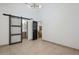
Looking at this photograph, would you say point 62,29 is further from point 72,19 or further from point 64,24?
point 72,19

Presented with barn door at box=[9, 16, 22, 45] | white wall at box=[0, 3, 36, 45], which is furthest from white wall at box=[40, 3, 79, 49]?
barn door at box=[9, 16, 22, 45]

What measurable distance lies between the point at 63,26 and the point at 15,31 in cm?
194

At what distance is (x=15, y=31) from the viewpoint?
3.30m

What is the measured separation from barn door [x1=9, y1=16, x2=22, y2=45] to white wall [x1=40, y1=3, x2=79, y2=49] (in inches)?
32.7

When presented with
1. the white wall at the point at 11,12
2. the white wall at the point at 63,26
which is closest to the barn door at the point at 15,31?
the white wall at the point at 11,12

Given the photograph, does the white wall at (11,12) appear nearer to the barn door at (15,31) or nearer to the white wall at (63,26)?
the barn door at (15,31)

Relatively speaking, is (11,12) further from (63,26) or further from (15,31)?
(63,26)

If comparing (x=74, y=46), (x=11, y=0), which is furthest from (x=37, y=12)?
(x=74, y=46)

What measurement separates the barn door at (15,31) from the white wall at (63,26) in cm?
83

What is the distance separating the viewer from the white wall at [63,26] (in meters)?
3.35

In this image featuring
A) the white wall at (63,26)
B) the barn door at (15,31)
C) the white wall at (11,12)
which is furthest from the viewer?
the white wall at (63,26)

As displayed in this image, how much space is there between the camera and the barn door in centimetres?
305

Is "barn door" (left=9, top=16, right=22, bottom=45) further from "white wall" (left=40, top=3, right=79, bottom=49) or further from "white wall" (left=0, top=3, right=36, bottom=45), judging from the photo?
"white wall" (left=40, top=3, right=79, bottom=49)

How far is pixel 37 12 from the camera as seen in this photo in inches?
109
